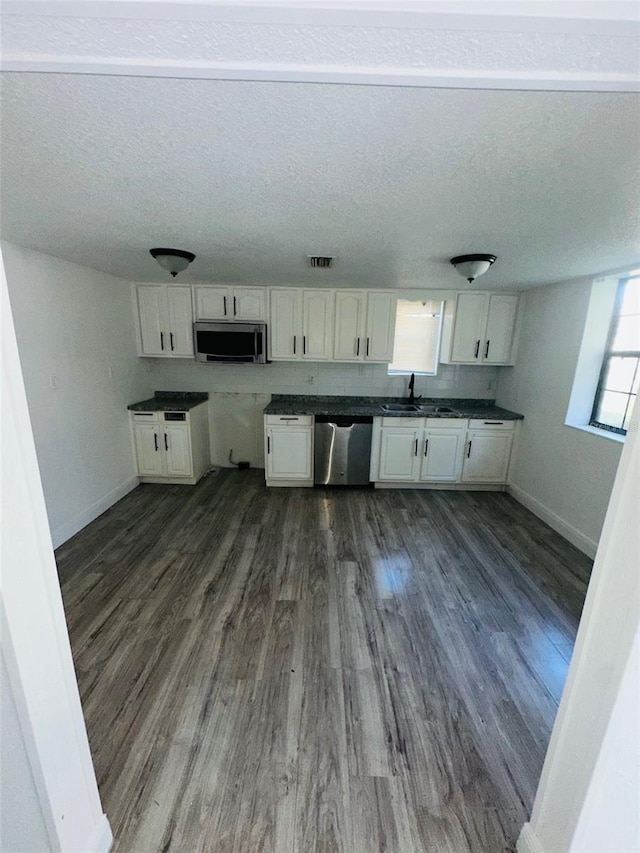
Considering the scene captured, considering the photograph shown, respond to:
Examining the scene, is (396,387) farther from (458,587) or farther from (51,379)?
(51,379)

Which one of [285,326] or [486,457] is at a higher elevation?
[285,326]

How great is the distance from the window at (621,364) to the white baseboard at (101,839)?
3803mm

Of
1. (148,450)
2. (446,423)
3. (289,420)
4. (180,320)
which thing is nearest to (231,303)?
(180,320)

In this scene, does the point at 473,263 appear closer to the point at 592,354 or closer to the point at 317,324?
the point at 592,354

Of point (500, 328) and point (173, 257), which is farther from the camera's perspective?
point (500, 328)

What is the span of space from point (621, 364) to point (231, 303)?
3.74 metres

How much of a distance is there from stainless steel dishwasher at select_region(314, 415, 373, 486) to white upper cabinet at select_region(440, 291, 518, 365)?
134 centimetres

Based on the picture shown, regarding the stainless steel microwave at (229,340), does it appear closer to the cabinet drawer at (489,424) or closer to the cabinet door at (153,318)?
the cabinet door at (153,318)

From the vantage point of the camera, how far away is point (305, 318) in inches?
151

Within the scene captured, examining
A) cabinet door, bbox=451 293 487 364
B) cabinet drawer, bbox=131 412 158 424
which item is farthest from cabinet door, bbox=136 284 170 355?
cabinet door, bbox=451 293 487 364

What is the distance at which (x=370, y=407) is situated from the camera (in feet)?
13.5

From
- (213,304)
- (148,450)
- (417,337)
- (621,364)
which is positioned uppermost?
(213,304)

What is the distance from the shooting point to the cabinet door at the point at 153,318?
3.76 m

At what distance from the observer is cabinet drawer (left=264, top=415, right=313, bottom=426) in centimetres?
379
